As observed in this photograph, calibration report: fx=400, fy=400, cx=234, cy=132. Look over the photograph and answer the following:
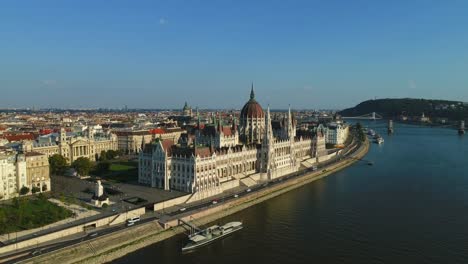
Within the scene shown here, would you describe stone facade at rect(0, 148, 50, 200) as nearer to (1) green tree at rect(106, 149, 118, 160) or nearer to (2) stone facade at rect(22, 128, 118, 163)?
(2) stone facade at rect(22, 128, 118, 163)

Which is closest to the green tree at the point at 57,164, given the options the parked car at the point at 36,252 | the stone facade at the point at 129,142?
the stone facade at the point at 129,142

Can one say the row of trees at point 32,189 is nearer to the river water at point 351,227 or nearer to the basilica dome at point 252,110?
the river water at point 351,227

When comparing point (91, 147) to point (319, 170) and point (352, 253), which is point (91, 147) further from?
point (352, 253)

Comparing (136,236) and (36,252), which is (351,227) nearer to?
(136,236)

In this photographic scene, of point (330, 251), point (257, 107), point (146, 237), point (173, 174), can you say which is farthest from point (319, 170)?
point (146, 237)

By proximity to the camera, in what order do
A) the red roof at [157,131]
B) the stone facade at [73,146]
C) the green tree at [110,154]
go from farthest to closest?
1. the red roof at [157,131]
2. the green tree at [110,154]
3. the stone facade at [73,146]

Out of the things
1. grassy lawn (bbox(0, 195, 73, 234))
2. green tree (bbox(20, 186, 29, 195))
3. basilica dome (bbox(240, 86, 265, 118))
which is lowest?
grassy lawn (bbox(0, 195, 73, 234))

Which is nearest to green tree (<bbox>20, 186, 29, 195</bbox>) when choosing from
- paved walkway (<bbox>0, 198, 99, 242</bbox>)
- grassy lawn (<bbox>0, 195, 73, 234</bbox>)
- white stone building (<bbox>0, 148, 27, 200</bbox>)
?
white stone building (<bbox>0, 148, 27, 200</bbox>)
